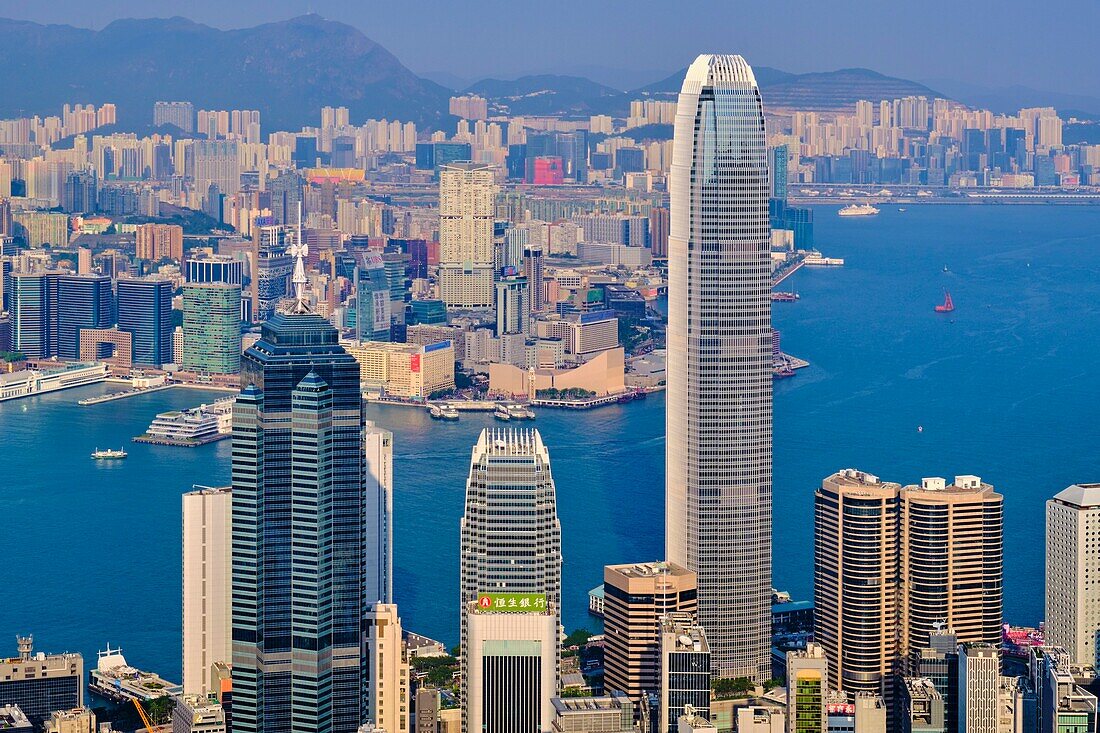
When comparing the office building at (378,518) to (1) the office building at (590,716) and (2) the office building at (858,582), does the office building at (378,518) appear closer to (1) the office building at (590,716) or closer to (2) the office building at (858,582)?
(2) the office building at (858,582)

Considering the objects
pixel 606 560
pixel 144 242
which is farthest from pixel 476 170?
pixel 606 560

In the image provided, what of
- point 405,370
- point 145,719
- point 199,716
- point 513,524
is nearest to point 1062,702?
point 513,524

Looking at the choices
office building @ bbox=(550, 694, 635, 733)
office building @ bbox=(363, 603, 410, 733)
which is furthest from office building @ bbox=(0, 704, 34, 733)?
office building @ bbox=(550, 694, 635, 733)

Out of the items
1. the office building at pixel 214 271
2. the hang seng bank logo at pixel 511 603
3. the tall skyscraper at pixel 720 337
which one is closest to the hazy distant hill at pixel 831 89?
the office building at pixel 214 271

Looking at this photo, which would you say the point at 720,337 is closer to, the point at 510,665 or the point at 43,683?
the point at 510,665

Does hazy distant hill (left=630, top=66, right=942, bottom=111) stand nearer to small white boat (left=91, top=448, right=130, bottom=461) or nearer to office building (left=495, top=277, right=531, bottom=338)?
office building (left=495, top=277, right=531, bottom=338)

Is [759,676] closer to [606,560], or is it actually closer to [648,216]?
[606,560]
